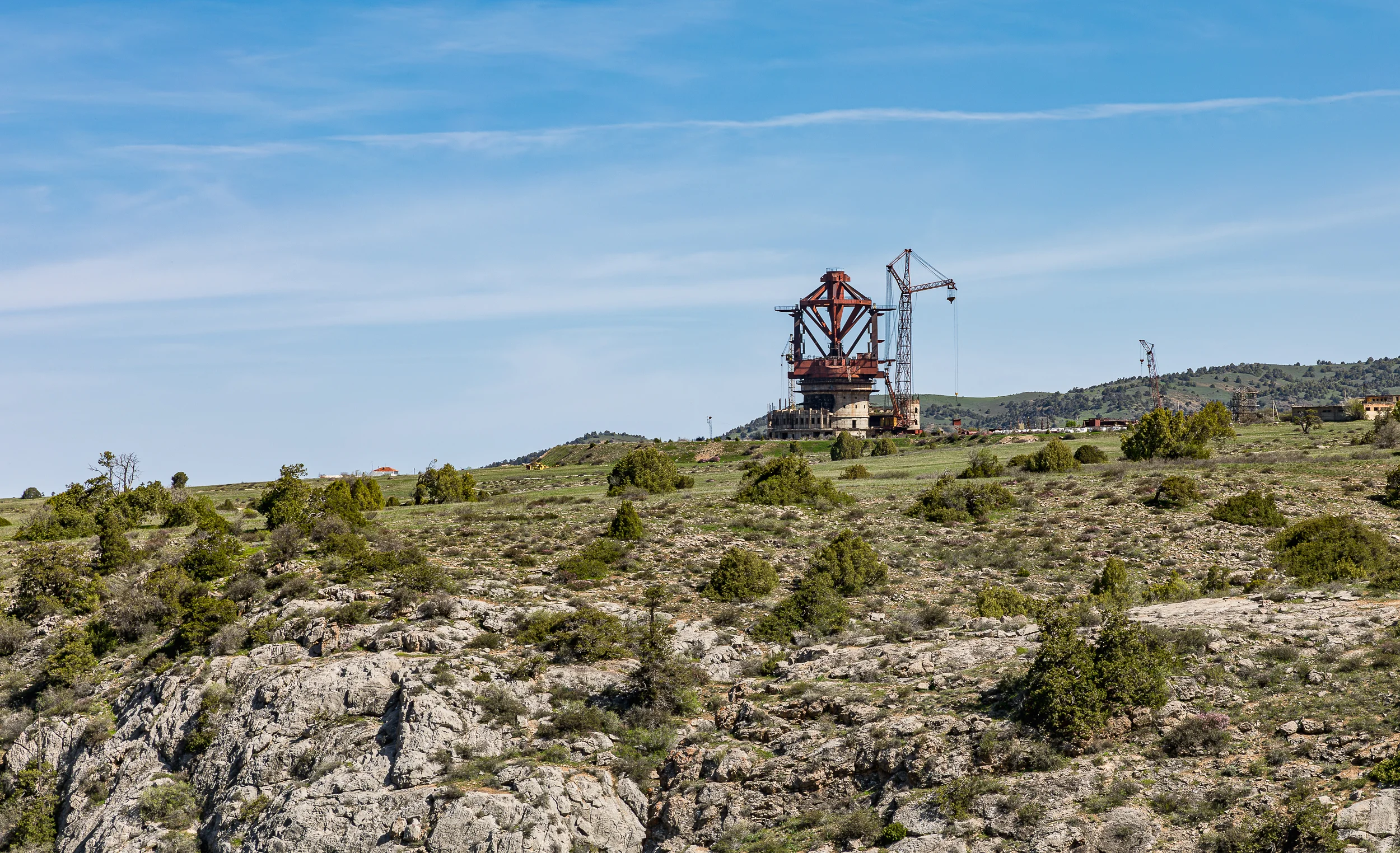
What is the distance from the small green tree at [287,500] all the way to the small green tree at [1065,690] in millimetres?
36905

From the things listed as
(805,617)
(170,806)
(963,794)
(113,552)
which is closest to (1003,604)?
(805,617)

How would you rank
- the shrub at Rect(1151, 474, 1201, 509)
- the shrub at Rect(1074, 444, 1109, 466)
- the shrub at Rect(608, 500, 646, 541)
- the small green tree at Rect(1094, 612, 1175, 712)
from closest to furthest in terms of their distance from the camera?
the small green tree at Rect(1094, 612, 1175, 712), the shrub at Rect(608, 500, 646, 541), the shrub at Rect(1151, 474, 1201, 509), the shrub at Rect(1074, 444, 1109, 466)

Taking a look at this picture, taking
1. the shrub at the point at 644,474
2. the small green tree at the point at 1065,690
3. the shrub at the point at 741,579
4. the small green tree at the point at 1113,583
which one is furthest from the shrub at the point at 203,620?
the small green tree at the point at 1113,583

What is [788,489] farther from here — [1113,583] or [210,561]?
[210,561]

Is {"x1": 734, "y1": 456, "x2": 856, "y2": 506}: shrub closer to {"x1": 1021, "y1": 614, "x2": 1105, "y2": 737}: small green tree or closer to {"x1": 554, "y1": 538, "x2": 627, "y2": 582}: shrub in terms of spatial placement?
{"x1": 554, "y1": 538, "x2": 627, "y2": 582}: shrub

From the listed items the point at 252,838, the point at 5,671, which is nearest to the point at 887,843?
the point at 252,838

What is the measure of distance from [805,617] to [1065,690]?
15.0m

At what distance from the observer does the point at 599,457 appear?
141250mm

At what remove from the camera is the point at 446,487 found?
79.7 metres

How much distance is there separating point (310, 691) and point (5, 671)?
15642mm

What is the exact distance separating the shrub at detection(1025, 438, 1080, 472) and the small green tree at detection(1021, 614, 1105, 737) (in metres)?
46.1

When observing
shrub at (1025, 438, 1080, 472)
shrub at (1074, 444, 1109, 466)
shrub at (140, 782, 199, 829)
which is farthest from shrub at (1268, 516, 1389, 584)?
shrub at (140, 782, 199, 829)

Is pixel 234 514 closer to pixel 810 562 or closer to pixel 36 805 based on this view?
pixel 36 805

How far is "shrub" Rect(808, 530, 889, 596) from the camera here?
157ft
